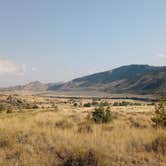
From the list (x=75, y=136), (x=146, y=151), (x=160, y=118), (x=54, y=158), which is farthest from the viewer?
(x=160, y=118)

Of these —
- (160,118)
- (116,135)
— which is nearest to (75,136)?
(116,135)

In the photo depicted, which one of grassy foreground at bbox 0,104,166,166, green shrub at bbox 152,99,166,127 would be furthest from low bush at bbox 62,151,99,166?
green shrub at bbox 152,99,166,127

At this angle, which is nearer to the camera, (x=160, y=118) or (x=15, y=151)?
(x=15, y=151)

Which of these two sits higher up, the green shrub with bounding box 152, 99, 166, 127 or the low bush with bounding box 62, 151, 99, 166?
the green shrub with bounding box 152, 99, 166, 127

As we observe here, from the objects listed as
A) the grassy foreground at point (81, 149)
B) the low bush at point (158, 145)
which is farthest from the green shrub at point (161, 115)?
the low bush at point (158, 145)

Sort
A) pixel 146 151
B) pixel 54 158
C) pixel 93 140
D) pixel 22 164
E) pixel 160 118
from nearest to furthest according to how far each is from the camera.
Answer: pixel 22 164 < pixel 54 158 < pixel 146 151 < pixel 93 140 < pixel 160 118

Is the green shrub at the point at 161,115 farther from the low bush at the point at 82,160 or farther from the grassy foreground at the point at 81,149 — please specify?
the low bush at the point at 82,160

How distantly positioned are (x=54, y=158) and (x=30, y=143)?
4.94 ft

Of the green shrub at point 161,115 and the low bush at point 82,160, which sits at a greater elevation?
the green shrub at point 161,115

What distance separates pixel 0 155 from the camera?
7.27 meters

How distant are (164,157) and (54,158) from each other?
2.64 m

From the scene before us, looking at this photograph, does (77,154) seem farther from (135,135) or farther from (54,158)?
(135,135)

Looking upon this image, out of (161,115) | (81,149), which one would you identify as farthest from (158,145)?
(161,115)

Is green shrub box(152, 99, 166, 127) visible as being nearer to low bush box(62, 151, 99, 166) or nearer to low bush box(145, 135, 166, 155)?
low bush box(145, 135, 166, 155)
